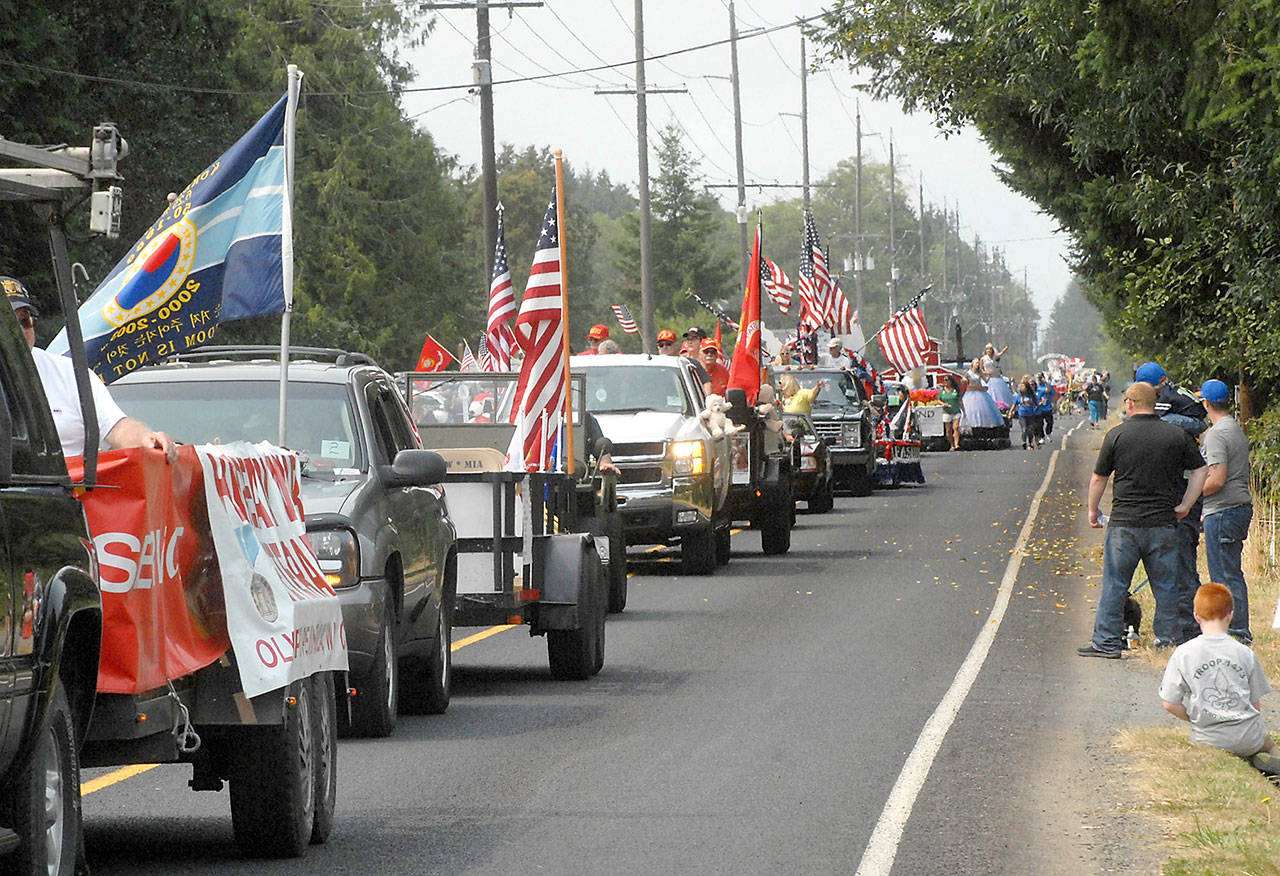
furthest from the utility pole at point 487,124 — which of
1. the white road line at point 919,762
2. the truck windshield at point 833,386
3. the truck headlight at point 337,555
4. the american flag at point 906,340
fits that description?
the truck headlight at point 337,555

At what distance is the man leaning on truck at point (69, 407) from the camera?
733 cm

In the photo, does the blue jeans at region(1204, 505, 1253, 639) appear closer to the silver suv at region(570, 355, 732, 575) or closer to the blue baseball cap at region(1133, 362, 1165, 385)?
the blue baseball cap at region(1133, 362, 1165, 385)

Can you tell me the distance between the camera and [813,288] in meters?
46.9

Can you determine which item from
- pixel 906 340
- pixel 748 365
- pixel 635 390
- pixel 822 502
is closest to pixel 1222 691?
pixel 635 390

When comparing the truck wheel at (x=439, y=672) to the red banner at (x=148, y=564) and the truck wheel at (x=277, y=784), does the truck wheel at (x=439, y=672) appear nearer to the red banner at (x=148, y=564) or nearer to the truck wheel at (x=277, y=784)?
the truck wheel at (x=277, y=784)

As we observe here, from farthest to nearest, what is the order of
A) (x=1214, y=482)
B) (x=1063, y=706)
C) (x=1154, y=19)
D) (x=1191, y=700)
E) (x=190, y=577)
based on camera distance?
1. (x=1154, y=19)
2. (x=1214, y=482)
3. (x=1063, y=706)
4. (x=1191, y=700)
5. (x=190, y=577)

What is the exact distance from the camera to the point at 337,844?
28.7ft

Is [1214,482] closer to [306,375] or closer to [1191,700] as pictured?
[1191,700]

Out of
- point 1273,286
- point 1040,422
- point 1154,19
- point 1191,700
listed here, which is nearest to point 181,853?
point 1191,700

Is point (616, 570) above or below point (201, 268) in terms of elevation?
below

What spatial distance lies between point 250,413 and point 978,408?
46939 millimetres

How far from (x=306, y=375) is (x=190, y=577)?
13.9 feet

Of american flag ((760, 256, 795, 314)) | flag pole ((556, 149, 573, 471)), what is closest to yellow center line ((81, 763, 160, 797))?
flag pole ((556, 149, 573, 471))

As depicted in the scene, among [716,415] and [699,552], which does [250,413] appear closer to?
[699,552]
